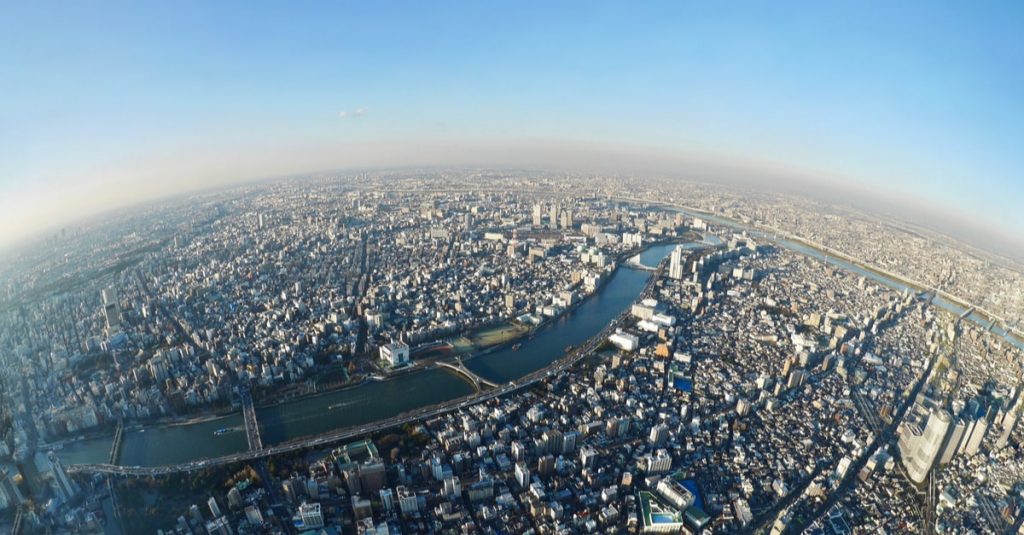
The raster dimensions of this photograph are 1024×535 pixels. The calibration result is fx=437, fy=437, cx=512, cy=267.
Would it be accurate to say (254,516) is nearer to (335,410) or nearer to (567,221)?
(335,410)

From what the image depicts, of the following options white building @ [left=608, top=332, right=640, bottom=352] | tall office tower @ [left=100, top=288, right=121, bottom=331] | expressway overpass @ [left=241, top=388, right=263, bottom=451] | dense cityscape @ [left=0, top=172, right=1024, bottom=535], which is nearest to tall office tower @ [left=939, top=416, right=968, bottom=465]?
dense cityscape @ [left=0, top=172, right=1024, bottom=535]

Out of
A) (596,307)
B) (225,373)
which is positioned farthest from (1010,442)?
(225,373)

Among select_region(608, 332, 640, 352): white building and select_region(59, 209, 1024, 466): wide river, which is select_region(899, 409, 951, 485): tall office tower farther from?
select_region(59, 209, 1024, 466): wide river

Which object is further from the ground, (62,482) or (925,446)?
(62,482)

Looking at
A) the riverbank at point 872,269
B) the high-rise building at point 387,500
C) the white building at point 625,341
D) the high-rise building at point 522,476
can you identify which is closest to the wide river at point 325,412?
the white building at point 625,341

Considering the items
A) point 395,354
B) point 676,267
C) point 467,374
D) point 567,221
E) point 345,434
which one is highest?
point 567,221

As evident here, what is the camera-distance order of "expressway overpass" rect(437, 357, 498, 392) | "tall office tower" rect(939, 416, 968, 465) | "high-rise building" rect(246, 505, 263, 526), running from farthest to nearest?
"expressway overpass" rect(437, 357, 498, 392) < "tall office tower" rect(939, 416, 968, 465) < "high-rise building" rect(246, 505, 263, 526)

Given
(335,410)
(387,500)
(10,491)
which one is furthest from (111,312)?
(387,500)
